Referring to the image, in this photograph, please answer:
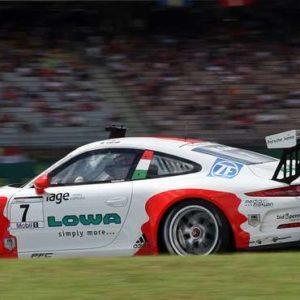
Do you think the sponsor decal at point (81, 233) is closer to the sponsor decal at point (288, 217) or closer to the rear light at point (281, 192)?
the rear light at point (281, 192)

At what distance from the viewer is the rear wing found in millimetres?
7230

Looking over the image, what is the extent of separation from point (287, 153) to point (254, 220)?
2.59 ft

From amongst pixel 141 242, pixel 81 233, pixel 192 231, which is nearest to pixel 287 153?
pixel 192 231

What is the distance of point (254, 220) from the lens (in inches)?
280

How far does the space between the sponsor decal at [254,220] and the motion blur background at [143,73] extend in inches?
289

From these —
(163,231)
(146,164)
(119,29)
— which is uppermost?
(119,29)

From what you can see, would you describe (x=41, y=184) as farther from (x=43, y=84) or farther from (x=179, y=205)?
(x=43, y=84)

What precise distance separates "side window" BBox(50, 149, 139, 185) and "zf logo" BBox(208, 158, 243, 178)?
80 cm

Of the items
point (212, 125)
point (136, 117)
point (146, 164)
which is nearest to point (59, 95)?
point (136, 117)

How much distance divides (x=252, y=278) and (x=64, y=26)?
1644cm

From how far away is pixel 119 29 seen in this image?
2033cm

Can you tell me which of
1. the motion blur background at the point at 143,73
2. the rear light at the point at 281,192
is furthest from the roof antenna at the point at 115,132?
the motion blur background at the point at 143,73

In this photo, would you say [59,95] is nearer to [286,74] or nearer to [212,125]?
[212,125]

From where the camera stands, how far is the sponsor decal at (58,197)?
755 cm
